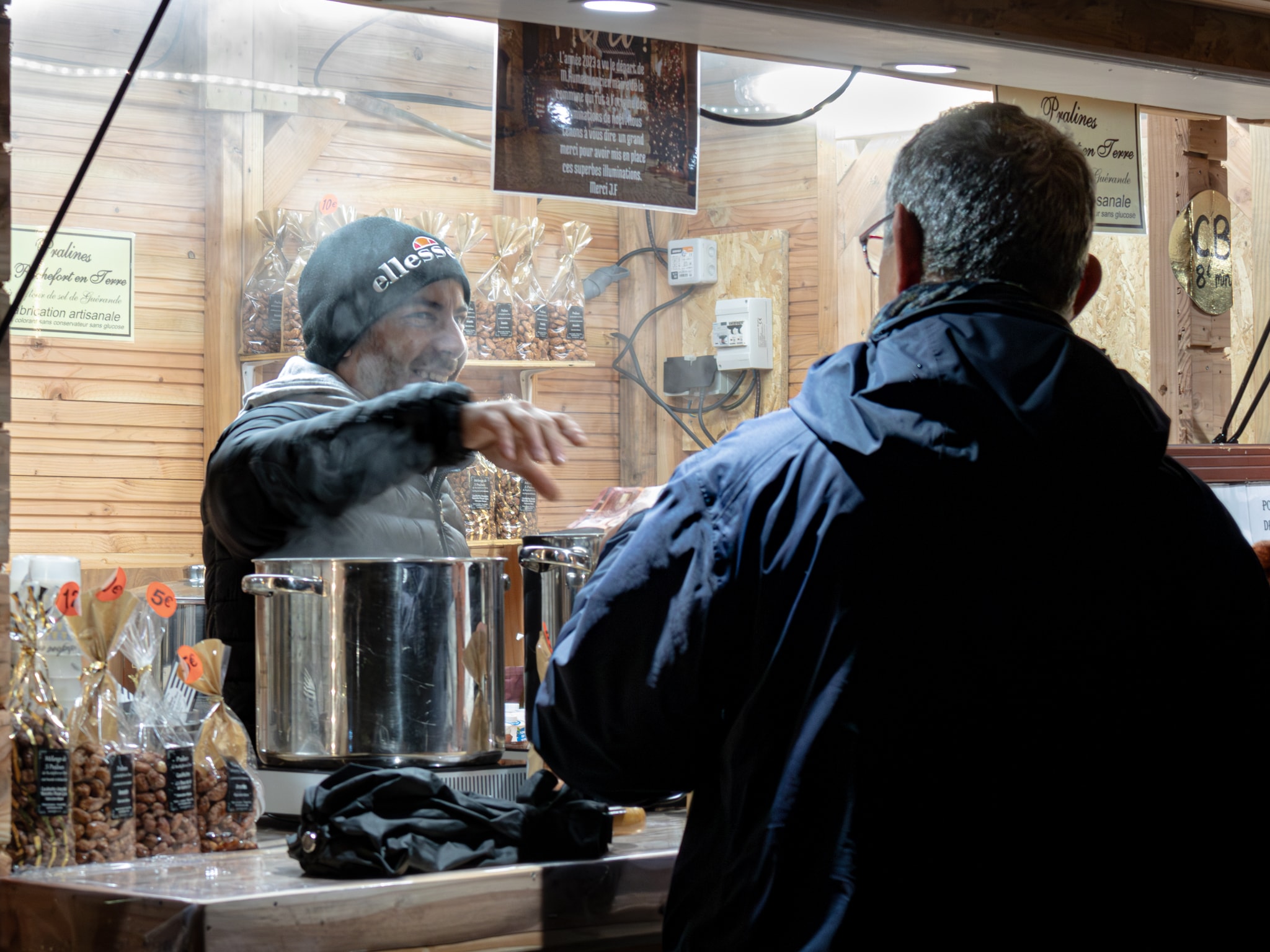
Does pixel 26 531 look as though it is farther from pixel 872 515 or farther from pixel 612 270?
pixel 872 515

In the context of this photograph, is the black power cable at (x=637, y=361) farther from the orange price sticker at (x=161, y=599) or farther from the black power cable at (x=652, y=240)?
the orange price sticker at (x=161, y=599)

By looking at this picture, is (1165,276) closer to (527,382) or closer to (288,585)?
(288,585)

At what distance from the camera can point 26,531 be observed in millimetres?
4316

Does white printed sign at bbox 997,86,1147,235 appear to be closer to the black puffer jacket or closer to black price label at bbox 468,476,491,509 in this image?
the black puffer jacket

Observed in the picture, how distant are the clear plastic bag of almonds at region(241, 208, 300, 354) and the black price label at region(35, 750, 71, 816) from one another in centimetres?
301

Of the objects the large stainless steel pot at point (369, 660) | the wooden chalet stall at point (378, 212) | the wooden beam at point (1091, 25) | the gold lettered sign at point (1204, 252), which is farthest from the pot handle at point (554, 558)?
the gold lettered sign at point (1204, 252)

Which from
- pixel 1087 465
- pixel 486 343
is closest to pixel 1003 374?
pixel 1087 465

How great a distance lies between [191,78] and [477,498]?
1.74 metres

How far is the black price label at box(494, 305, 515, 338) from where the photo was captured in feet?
15.3

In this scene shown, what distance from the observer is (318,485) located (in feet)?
6.43

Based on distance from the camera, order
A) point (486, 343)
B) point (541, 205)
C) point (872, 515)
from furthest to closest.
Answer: point (541, 205) → point (486, 343) → point (872, 515)

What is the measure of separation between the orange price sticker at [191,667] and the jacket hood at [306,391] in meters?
0.64

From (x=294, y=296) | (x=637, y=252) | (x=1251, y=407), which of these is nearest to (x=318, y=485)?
(x=1251, y=407)

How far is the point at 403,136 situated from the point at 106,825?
3816 mm
